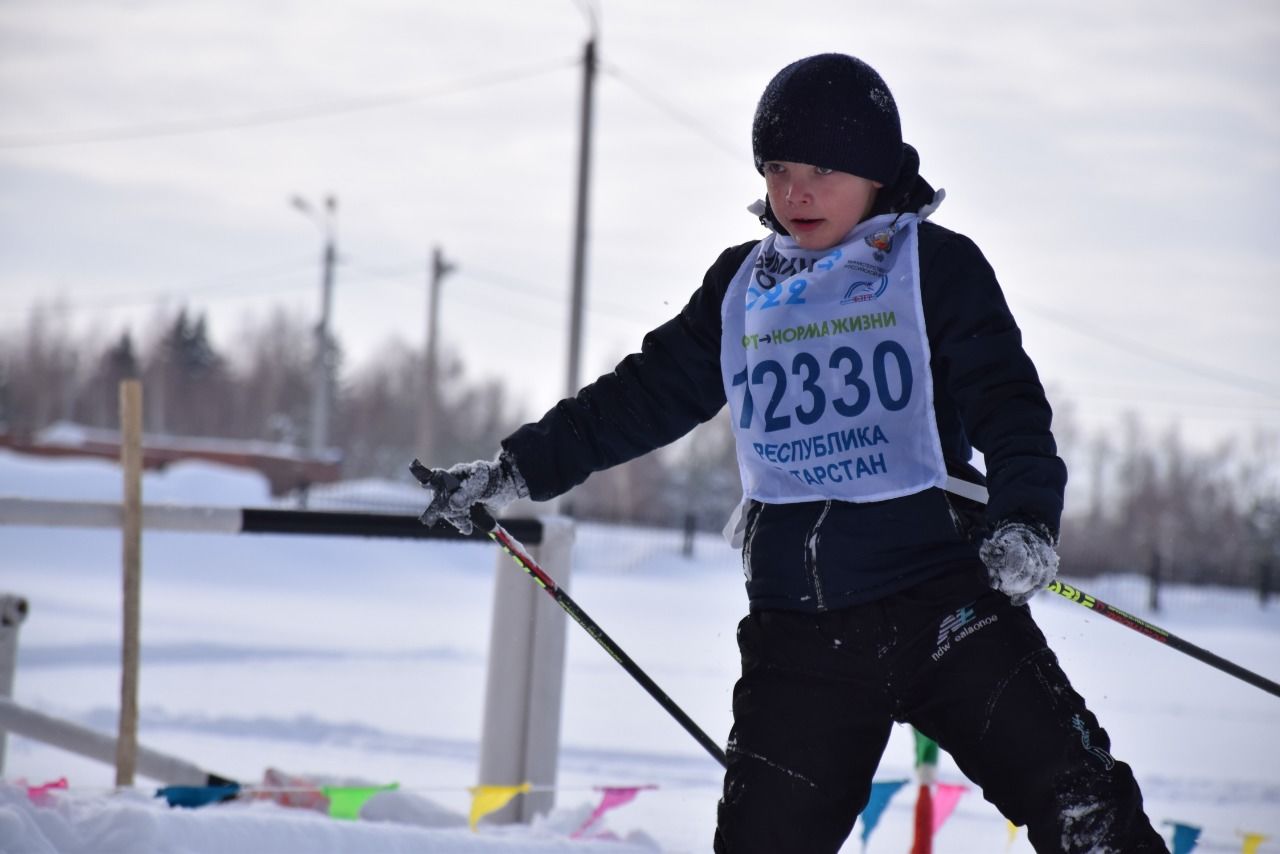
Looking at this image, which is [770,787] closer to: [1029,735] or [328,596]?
[1029,735]

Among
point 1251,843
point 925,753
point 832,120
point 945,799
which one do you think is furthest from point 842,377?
point 1251,843

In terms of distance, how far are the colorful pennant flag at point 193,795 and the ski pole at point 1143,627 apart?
2.18 meters

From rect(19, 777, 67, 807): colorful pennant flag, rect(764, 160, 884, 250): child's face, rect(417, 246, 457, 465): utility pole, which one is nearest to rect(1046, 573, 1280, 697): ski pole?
rect(764, 160, 884, 250): child's face

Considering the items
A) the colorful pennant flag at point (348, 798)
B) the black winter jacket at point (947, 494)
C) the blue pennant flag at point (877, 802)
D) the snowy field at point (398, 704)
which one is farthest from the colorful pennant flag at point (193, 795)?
the black winter jacket at point (947, 494)

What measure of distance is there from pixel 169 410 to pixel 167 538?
6010 centimetres

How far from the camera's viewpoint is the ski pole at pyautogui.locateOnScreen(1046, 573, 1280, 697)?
2393 millimetres

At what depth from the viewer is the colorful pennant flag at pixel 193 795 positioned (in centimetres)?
337

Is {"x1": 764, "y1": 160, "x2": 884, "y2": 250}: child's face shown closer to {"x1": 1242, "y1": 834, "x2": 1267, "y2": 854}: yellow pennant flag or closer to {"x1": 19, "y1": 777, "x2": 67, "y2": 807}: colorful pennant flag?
{"x1": 19, "y1": 777, "x2": 67, "y2": 807}: colorful pennant flag

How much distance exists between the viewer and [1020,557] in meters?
1.92

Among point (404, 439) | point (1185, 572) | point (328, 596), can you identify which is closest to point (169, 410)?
point (404, 439)

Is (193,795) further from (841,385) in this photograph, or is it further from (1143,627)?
(1143,627)

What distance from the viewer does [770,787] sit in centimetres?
212

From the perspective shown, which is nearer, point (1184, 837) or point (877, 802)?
point (1184, 837)

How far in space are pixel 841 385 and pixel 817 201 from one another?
1.11ft
